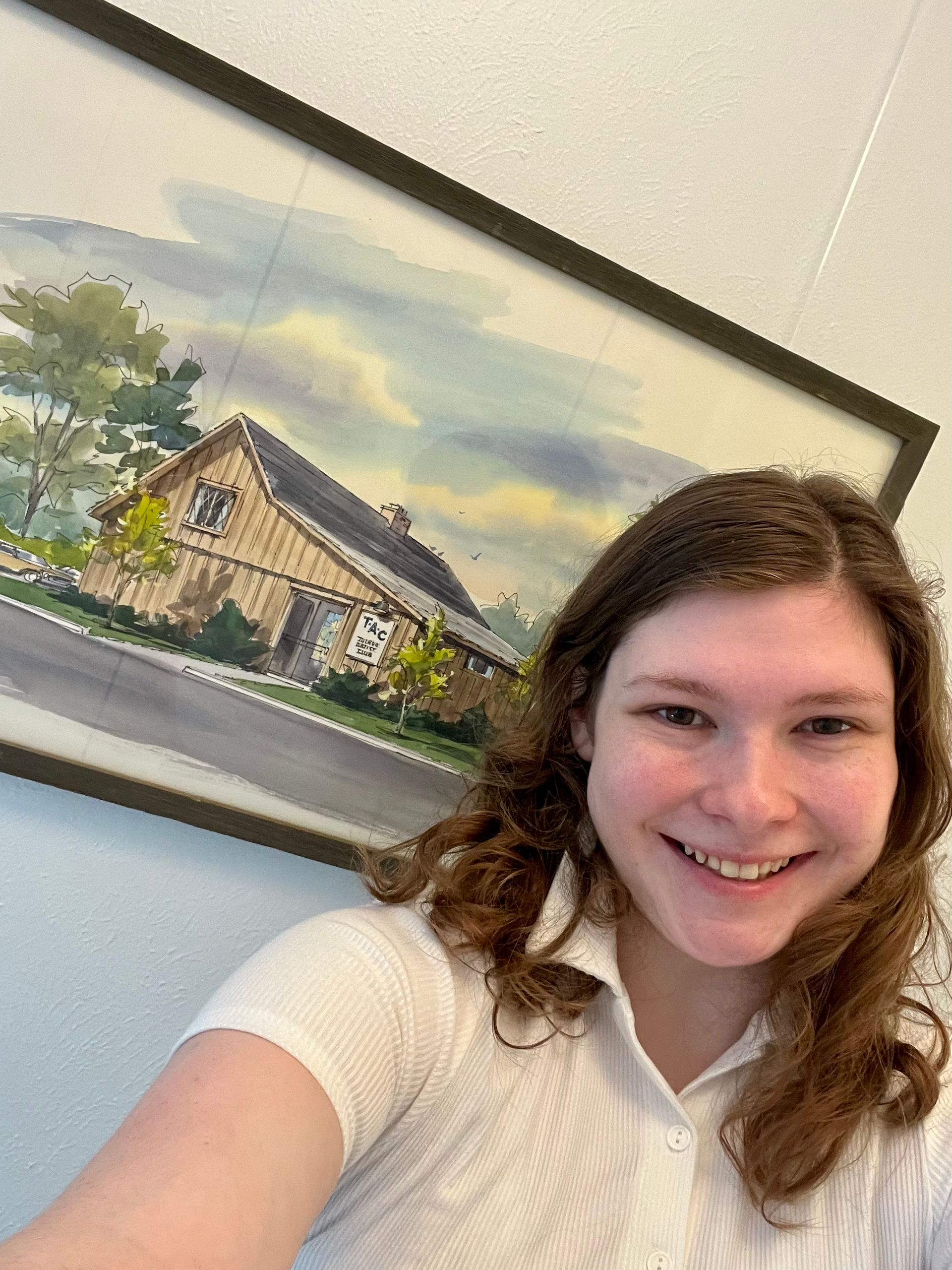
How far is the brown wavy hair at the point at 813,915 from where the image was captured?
70cm

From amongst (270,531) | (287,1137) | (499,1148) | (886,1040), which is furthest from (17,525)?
(886,1040)

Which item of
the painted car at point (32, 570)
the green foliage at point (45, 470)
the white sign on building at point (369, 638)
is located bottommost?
the painted car at point (32, 570)

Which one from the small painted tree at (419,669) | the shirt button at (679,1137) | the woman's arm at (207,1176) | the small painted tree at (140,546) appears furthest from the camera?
the small painted tree at (419,669)

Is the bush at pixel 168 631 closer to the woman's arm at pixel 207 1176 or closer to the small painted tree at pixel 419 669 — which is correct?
the small painted tree at pixel 419 669

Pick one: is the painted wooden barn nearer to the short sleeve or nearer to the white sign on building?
the white sign on building

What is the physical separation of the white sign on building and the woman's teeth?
0.33 m

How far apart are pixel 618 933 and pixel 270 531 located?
1.53ft

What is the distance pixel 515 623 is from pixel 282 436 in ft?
0.95

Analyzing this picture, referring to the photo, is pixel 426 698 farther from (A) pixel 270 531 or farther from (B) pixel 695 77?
(B) pixel 695 77

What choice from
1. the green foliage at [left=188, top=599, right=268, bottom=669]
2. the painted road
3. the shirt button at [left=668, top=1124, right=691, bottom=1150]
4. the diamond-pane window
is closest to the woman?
the shirt button at [left=668, top=1124, right=691, bottom=1150]

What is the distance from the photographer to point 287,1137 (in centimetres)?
54

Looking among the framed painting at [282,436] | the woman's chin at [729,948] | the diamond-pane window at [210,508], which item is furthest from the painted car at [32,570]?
the woman's chin at [729,948]

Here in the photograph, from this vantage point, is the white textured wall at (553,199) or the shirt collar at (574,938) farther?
the white textured wall at (553,199)

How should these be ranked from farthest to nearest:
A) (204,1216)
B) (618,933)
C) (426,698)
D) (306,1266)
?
(426,698), (618,933), (306,1266), (204,1216)
